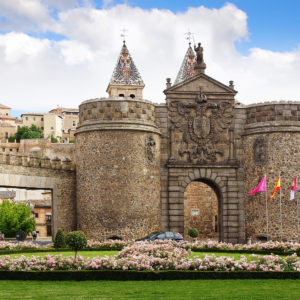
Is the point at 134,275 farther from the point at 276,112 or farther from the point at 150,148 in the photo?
the point at 276,112

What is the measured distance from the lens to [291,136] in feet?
112

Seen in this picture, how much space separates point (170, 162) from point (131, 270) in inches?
673

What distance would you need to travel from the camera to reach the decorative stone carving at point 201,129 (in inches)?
1345

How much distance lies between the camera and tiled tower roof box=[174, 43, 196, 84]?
52.4 m

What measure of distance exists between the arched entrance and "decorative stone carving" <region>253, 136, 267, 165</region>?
663 centimetres

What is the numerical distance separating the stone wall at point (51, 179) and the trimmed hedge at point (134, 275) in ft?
45.5

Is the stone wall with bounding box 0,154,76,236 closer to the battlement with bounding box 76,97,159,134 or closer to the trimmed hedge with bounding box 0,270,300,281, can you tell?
the battlement with bounding box 76,97,159,134

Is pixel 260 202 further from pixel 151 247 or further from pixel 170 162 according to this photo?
pixel 151 247

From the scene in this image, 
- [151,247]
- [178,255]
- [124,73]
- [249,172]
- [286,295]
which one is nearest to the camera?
[286,295]

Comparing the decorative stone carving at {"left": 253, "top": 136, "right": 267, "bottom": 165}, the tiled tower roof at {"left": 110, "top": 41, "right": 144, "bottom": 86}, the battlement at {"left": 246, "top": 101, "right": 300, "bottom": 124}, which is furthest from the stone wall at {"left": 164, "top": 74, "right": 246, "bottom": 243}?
the tiled tower roof at {"left": 110, "top": 41, "right": 144, "bottom": 86}

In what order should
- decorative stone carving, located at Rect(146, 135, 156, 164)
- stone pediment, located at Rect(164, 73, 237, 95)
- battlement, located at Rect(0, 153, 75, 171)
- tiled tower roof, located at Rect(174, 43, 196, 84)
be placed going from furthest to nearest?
tiled tower roof, located at Rect(174, 43, 196, 84)
stone pediment, located at Rect(164, 73, 237, 95)
decorative stone carving, located at Rect(146, 135, 156, 164)
battlement, located at Rect(0, 153, 75, 171)

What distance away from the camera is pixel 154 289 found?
1526 cm

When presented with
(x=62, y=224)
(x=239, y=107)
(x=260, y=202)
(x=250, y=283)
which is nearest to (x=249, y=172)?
(x=260, y=202)

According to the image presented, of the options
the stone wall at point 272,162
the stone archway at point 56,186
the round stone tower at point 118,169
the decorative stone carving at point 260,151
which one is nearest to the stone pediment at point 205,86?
the stone wall at point 272,162
